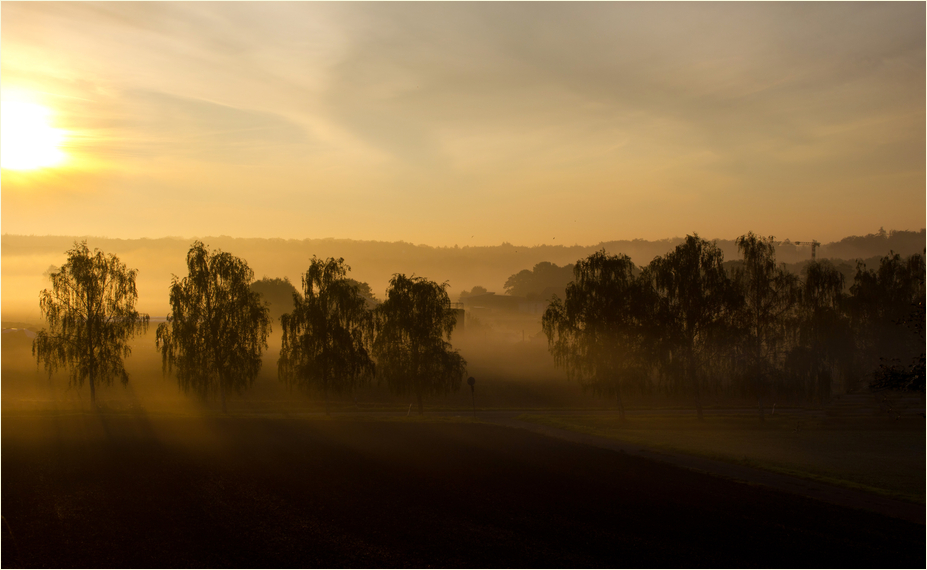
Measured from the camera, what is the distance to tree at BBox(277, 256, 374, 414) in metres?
50.6

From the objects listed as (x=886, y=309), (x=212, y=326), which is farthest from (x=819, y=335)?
(x=212, y=326)

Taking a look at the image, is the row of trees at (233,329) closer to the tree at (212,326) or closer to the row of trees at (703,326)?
the tree at (212,326)

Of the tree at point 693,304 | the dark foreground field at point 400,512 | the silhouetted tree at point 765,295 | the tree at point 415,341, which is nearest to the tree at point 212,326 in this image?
the tree at point 415,341

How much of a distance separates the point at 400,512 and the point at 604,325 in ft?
104

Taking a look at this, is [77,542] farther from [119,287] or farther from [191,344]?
[119,287]

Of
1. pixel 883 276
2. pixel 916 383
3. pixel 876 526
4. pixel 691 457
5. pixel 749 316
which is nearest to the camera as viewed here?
pixel 876 526

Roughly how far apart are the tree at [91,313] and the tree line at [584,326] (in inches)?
4.0

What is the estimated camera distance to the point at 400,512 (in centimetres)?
1862

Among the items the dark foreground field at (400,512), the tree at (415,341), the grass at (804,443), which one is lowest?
the grass at (804,443)

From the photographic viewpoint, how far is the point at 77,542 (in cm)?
1638

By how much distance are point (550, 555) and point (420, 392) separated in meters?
36.5

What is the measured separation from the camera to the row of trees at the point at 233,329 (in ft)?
165

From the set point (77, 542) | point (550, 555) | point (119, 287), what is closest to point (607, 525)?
point (550, 555)

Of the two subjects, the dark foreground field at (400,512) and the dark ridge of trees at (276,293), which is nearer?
the dark foreground field at (400,512)
